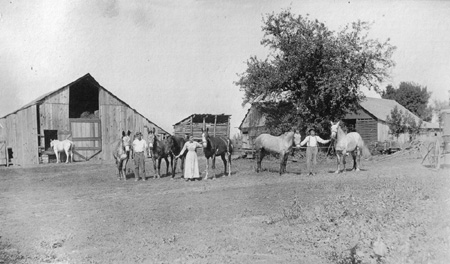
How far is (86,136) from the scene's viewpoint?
87.1 feet

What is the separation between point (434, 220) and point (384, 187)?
416 cm

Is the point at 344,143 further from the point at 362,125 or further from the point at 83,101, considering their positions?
the point at 362,125

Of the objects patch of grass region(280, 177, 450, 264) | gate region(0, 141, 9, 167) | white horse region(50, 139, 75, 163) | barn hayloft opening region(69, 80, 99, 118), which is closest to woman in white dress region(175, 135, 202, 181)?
patch of grass region(280, 177, 450, 264)

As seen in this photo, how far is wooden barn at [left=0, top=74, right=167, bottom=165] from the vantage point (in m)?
24.7

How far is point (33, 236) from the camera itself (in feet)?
23.4

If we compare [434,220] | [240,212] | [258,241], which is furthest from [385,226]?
[240,212]

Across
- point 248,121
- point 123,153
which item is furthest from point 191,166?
point 248,121

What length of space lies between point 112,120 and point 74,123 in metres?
2.61

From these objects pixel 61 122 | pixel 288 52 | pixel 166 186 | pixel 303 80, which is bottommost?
pixel 166 186

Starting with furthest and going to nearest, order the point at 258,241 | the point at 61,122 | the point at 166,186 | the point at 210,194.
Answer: the point at 61,122, the point at 166,186, the point at 210,194, the point at 258,241

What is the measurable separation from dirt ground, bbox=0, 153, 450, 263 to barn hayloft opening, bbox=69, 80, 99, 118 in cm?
1797

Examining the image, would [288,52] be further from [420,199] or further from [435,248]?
[435,248]

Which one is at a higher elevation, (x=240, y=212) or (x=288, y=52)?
A: (x=288, y=52)

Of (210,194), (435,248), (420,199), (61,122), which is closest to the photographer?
(435,248)
